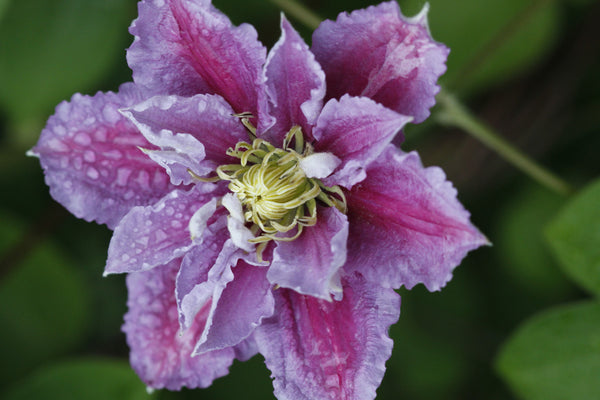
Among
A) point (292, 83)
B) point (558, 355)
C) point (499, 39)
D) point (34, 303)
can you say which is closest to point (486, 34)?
point (499, 39)

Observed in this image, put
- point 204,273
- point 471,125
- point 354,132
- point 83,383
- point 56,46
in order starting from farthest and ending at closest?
point 56,46, point 83,383, point 471,125, point 204,273, point 354,132

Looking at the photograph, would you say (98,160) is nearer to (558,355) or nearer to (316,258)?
(316,258)

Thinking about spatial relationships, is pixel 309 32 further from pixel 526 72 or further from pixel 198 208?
pixel 198 208

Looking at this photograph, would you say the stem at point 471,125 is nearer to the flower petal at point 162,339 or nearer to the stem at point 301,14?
the stem at point 301,14

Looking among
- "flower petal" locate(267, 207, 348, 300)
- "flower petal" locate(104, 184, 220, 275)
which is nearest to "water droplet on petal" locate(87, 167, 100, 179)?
"flower petal" locate(104, 184, 220, 275)

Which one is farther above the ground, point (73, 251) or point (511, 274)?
point (511, 274)

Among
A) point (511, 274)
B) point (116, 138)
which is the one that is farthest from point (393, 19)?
point (511, 274)
